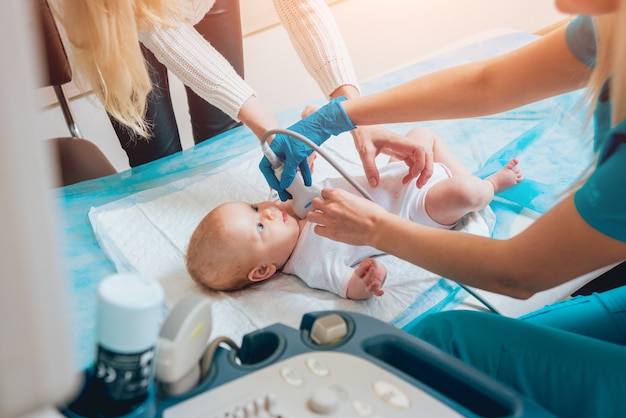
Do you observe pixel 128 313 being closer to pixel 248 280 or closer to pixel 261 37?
pixel 248 280

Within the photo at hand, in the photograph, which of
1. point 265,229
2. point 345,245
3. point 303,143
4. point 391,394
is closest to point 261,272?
point 265,229

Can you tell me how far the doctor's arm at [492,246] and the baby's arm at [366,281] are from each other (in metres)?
0.14

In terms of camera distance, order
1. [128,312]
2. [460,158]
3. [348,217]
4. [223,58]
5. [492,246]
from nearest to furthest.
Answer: [128,312] < [492,246] < [348,217] < [223,58] < [460,158]

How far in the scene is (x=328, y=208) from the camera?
115cm

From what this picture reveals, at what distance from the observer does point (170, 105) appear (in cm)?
187

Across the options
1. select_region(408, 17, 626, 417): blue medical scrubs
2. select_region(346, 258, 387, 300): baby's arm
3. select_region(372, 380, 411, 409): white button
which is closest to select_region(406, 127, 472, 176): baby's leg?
select_region(346, 258, 387, 300): baby's arm

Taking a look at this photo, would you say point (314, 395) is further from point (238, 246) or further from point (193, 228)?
point (193, 228)

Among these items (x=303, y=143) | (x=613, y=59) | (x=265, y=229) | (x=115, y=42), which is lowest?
(x=265, y=229)

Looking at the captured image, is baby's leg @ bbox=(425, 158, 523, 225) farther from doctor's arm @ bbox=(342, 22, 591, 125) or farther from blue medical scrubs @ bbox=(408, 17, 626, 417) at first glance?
blue medical scrubs @ bbox=(408, 17, 626, 417)

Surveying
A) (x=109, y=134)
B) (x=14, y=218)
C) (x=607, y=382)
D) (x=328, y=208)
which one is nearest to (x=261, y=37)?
(x=109, y=134)

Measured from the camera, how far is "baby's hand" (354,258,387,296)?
1237mm

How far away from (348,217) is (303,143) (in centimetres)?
24

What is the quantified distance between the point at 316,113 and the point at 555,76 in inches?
19.7

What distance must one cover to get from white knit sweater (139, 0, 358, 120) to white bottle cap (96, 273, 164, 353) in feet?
3.40
